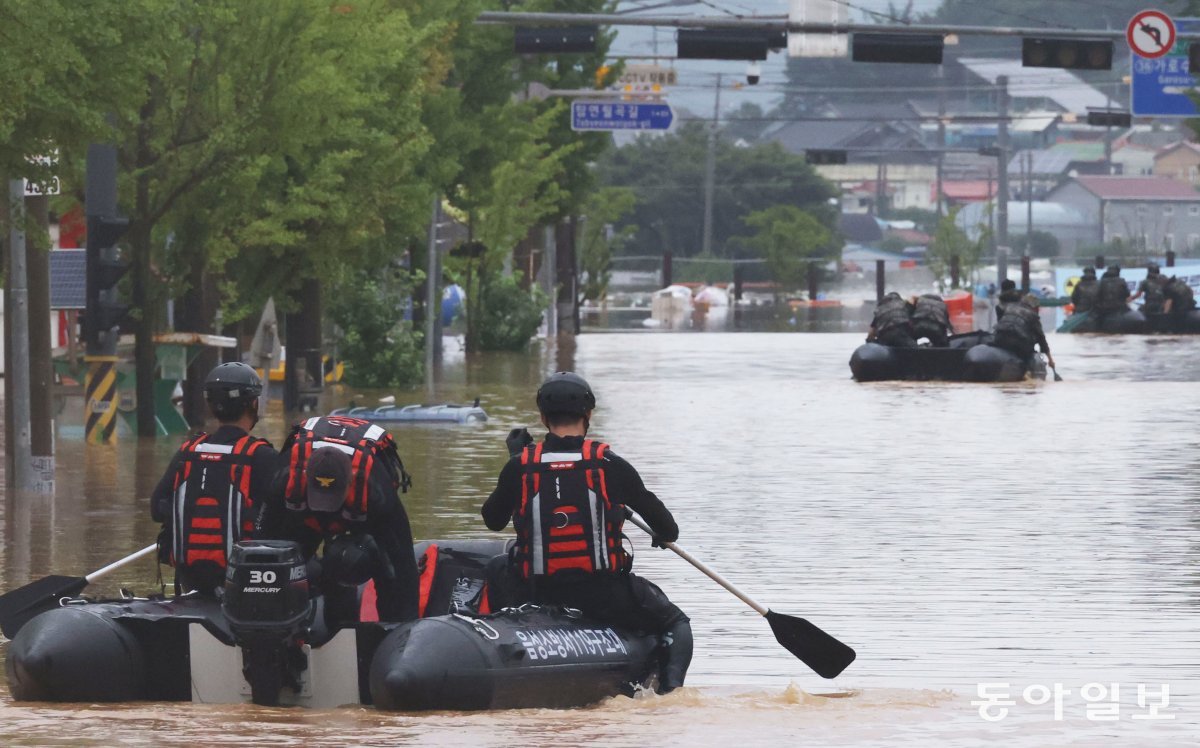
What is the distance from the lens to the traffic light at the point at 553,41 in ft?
122

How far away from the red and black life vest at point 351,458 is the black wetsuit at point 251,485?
30 cm

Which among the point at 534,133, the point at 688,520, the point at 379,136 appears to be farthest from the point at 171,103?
the point at 534,133

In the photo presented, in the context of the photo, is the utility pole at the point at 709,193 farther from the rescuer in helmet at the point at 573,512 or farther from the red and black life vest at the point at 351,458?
the red and black life vest at the point at 351,458

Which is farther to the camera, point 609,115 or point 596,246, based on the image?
point 596,246

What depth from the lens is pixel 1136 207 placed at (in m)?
157

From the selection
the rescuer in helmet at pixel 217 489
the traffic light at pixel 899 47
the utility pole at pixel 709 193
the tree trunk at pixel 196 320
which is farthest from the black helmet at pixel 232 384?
the utility pole at pixel 709 193

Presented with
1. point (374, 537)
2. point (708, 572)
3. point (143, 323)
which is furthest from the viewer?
point (143, 323)

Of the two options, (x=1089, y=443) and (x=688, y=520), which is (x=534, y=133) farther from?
(x=688, y=520)

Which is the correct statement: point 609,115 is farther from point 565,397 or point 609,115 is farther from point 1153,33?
point 565,397

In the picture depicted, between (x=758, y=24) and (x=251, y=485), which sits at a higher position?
(x=758, y=24)

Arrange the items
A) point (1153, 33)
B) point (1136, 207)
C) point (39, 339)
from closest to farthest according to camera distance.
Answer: point (39, 339)
point (1153, 33)
point (1136, 207)

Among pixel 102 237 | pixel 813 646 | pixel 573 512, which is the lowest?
pixel 813 646

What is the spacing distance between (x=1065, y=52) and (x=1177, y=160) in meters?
144

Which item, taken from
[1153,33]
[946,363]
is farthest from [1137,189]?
[946,363]
